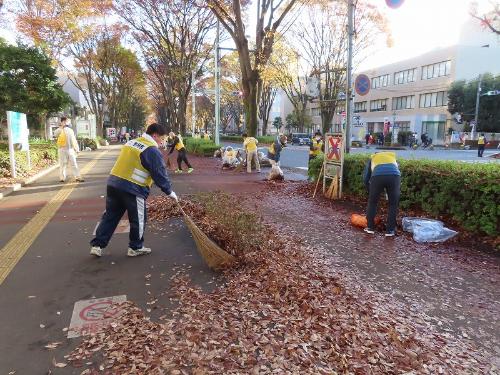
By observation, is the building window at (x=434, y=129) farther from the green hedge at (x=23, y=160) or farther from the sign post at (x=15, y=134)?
the sign post at (x=15, y=134)

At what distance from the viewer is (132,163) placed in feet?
14.5

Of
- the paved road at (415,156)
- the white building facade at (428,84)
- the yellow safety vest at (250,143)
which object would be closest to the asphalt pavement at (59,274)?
the yellow safety vest at (250,143)

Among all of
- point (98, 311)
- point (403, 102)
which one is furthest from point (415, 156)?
point (403, 102)

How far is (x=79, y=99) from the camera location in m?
47.4

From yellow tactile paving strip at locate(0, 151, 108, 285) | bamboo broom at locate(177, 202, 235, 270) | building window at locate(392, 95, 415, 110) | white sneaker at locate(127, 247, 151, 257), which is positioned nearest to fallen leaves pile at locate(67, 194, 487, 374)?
bamboo broom at locate(177, 202, 235, 270)

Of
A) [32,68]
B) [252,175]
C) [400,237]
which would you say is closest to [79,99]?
[32,68]

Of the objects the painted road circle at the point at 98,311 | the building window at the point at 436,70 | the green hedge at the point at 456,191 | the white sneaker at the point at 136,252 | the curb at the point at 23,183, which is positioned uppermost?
the building window at the point at 436,70

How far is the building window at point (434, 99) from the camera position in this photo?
4147 cm

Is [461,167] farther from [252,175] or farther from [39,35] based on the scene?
[39,35]

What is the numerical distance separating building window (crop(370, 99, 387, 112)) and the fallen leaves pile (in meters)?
51.8

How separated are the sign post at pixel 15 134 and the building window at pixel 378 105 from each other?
4736 centimetres

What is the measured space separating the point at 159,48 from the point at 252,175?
1354 centimetres

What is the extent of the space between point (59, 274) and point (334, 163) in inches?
250

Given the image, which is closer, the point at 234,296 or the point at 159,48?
the point at 234,296
